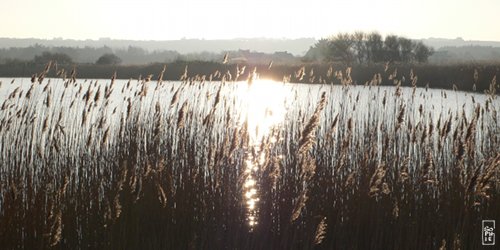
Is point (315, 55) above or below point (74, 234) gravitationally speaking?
above

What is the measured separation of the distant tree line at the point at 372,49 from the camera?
138ft

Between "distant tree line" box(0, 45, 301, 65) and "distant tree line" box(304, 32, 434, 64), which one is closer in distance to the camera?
"distant tree line" box(304, 32, 434, 64)

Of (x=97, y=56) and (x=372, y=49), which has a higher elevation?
(x=97, y=56)

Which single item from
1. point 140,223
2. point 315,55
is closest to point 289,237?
point 140,223

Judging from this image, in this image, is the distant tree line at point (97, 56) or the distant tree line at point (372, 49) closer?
the distant tree line at point (372, 49)

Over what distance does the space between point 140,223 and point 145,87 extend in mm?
1450

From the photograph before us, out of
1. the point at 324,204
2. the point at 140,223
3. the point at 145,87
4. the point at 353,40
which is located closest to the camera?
the point at 140,223

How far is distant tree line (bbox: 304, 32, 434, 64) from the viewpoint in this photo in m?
42.1

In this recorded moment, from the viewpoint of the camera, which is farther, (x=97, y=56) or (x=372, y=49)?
(x=97, y=56)

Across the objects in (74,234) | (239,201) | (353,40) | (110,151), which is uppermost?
(353,40)

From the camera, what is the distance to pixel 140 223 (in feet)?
14.8

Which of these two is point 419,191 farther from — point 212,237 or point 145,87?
point 145,87

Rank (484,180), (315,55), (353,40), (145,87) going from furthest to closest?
(315,55) < (353,40) < (145,87) < (484,180)

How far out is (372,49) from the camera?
42938mm
